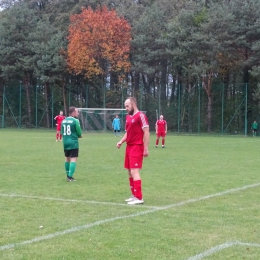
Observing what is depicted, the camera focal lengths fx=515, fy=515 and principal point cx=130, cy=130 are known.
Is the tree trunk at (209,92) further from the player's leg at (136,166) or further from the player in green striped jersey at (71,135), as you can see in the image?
the player's leg at (136,166)

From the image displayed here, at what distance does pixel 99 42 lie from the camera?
1960 inches

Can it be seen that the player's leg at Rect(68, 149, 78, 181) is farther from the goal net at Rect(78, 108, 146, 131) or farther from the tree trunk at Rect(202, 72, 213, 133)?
the tree trunk at Rect(202, 72, 213, 133)

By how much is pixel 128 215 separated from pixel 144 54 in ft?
141

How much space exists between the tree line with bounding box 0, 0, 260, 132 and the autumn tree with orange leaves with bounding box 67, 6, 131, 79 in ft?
0.32

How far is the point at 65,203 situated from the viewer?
30.5ft

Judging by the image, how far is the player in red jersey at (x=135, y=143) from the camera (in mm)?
9250

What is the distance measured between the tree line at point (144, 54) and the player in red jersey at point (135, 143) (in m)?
34.7

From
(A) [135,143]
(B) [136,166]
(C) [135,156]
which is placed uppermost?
(A) [135,143]

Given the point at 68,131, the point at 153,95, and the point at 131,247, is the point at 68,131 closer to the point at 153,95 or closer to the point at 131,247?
the point at 131,247

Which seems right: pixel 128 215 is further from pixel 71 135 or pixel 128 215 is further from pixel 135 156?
pixel 71 135

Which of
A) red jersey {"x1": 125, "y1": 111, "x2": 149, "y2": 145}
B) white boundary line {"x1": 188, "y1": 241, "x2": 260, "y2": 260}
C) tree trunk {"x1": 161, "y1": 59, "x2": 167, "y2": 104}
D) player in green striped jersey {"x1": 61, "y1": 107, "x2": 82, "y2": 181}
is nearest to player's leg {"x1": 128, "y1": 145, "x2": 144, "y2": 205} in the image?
red jersey {"x1": 125, "y1": 111, "x2": 149, "y2": 145}

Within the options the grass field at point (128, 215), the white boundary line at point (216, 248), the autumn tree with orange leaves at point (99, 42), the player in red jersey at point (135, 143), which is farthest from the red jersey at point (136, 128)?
the autumn tree with orange leaves at point (99, 42)

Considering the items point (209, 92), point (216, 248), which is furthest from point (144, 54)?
point (216, 248)

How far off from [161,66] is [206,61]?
6.33 m
